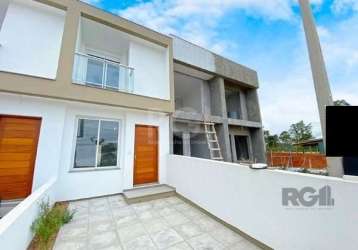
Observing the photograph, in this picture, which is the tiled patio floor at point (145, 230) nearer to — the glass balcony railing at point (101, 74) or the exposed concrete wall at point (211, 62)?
the glass balcony railing at point (101, 74)

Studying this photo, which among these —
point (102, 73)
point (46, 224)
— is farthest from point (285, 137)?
point (46, 224)

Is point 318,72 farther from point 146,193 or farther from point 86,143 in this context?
point 86,143

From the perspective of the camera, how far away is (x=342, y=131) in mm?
1455

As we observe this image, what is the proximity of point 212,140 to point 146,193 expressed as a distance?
13.5ft

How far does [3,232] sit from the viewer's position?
159 centimetres

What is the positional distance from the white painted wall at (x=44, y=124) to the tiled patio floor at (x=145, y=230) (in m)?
1.14

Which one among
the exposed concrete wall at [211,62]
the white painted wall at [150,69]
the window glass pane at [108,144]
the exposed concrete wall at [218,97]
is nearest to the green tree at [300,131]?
the exposed concrete wall at [211,62]

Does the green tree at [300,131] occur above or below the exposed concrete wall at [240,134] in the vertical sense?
above

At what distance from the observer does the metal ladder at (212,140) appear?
732 centimetres

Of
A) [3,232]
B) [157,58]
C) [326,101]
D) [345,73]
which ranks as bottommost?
[3,232]

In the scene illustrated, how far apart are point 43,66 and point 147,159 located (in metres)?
4.13

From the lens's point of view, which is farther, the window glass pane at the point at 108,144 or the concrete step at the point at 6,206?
the window glass pane at the point at 108,144

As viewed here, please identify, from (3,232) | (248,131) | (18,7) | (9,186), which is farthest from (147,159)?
(248,131)

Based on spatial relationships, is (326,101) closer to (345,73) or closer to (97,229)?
(345,73)
